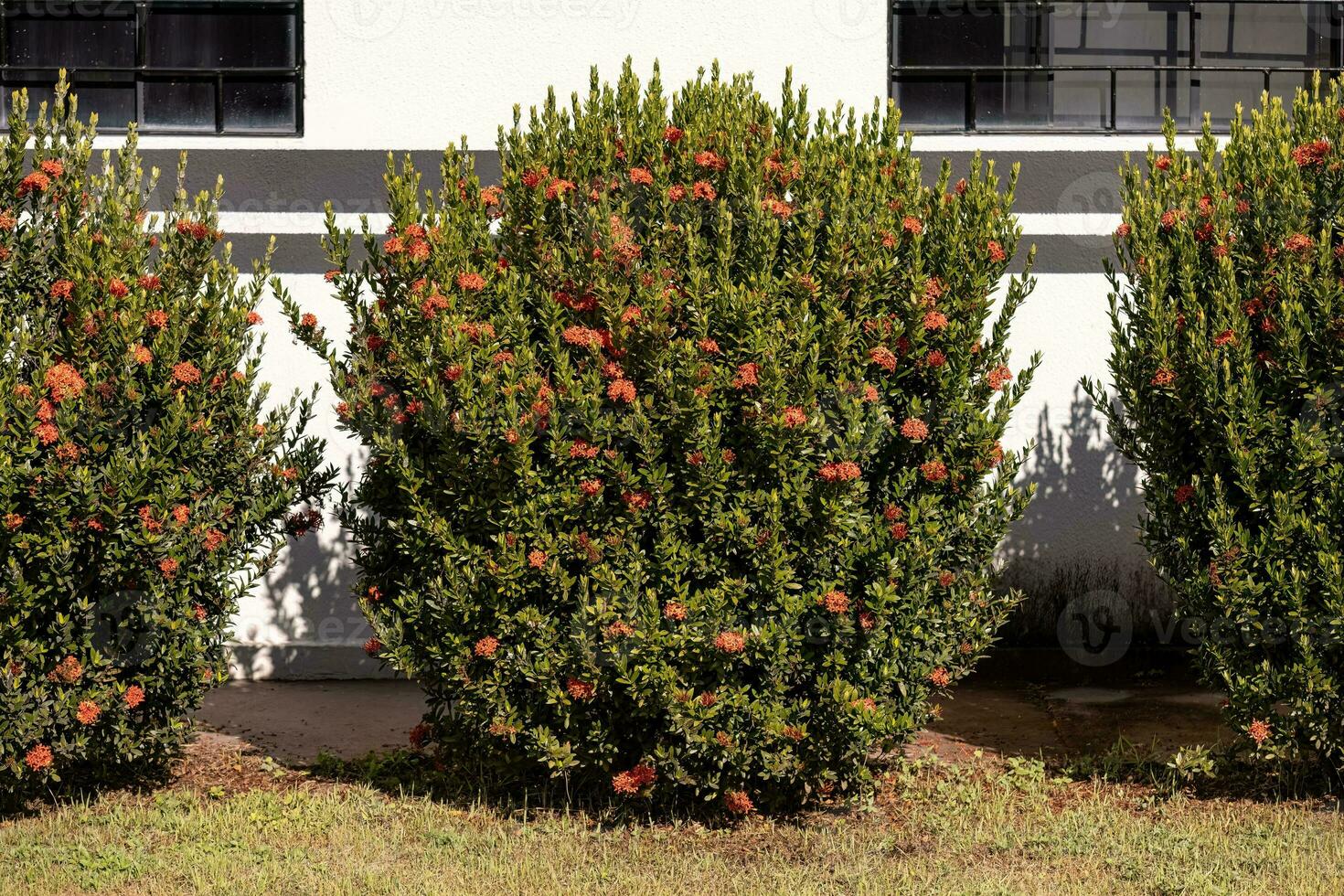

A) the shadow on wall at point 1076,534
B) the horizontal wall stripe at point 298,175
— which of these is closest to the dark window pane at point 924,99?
the horizontal wall stripe at point 298,175

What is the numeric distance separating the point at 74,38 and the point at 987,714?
276 inches

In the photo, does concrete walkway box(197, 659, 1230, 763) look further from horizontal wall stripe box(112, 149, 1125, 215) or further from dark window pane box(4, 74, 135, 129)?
dark window pane box(4, 74, 135, 129)

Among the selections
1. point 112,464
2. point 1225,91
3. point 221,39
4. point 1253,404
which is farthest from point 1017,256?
point 112,464

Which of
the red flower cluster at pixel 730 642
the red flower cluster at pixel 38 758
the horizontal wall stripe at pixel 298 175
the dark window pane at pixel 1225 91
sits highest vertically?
the dark window pane at pixel 1225 91

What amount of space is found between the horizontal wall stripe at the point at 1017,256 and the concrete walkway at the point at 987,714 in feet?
8.40

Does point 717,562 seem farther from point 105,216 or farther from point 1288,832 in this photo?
point 105,216

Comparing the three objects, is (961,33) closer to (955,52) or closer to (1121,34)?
(955,52)

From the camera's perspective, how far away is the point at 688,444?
5188 millimetres

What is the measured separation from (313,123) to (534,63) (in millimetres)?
1434

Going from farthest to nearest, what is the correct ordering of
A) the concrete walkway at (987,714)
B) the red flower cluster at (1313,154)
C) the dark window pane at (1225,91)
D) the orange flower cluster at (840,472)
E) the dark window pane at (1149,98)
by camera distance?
the dark window pane at (1225,91), the dark window pane at (1149,98), the concrete walkway at (987,714), the red flower cluster at (1313,154), the orange flower cluster at (840,472)

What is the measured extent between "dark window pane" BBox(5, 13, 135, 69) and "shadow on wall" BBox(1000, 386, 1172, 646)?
20.9 feet

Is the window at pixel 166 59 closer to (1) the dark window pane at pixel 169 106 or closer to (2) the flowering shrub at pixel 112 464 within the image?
(1) the dark window pane at pixel 169 106

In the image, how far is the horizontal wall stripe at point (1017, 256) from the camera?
7949 millimetres

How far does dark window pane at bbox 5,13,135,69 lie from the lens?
8.11 meters
